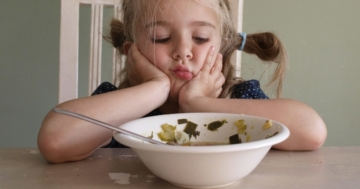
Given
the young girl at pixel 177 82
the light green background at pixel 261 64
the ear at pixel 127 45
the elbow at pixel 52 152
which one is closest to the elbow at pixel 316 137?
the young girl at pixel 177 82

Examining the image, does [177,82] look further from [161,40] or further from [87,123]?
[87,123]

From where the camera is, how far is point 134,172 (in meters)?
0.48

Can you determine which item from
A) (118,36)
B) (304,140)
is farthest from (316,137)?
(118,36)

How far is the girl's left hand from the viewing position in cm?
73

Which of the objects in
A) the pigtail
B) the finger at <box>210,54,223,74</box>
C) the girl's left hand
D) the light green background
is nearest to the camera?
the girl's left hand

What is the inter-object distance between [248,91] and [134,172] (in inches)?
18.3

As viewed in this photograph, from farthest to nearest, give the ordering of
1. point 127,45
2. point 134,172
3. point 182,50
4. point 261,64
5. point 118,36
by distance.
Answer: point 261,64
point 118,36
point 127,45
point 182,50
point 134,172

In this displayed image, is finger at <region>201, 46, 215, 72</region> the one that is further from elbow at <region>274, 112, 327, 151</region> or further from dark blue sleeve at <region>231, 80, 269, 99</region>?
elbow at <region>274, 112, 327, 151</region>

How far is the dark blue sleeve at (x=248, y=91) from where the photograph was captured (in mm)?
867

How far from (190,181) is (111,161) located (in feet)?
0.64

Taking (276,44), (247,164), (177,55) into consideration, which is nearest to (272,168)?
(247,164)

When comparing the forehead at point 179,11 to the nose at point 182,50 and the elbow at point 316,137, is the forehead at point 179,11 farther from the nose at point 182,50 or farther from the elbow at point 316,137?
the elbow at point 316,137

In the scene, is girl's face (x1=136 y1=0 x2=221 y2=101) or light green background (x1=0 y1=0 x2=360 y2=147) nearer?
girl's face (x1=136 y1=0 x2=221 y2=101)

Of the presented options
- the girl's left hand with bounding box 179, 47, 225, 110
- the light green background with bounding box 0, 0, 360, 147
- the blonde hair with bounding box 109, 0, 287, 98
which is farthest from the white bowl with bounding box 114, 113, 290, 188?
the light green background with bounding box 0, 0, 360, 147
